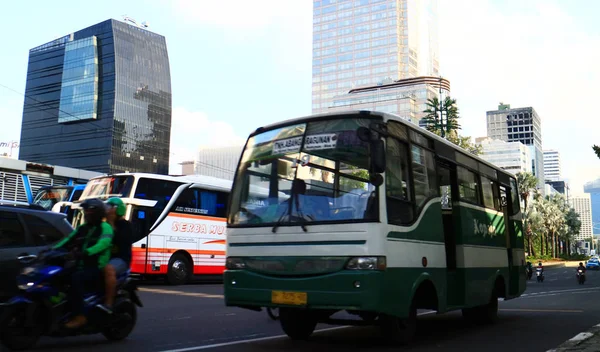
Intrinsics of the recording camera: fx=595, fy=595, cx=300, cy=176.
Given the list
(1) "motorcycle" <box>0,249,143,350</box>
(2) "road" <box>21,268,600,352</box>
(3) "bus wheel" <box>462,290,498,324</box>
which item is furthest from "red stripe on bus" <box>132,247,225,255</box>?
(1) "motorcycle" <box>0,249,143,350</box>

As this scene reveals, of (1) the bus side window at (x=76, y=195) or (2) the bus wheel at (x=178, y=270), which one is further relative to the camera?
(1) the bus side window at (x=76, y=195)

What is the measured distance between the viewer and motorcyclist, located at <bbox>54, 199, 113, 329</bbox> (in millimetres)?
6895

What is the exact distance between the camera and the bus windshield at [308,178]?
7.06m

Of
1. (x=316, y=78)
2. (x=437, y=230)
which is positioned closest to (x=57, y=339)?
(x=437, y=230)

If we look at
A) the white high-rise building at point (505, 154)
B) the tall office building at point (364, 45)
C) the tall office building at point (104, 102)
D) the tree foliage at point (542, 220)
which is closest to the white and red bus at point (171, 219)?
the tree foliage at point (542, 220)

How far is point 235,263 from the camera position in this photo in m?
7.52

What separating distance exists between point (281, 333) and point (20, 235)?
13.6ft

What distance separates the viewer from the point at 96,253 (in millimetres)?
7047

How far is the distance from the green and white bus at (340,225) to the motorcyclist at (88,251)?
1532 mm

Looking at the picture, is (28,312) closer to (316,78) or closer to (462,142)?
(462,142)

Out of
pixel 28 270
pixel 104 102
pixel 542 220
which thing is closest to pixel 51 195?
pixel 28 270

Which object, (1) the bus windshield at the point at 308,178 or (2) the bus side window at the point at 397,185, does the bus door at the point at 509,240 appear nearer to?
(2) the bus side window at the point at 397,185

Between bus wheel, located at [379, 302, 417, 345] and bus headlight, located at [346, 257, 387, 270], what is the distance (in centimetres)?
87

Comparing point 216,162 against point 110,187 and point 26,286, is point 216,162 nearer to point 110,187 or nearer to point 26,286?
point 110,187
